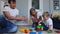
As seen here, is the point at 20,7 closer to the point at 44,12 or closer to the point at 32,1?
the point at 32,1

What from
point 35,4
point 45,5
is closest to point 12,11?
point 35,4

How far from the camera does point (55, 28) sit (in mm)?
2174

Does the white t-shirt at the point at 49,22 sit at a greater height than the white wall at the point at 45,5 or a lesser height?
lesser

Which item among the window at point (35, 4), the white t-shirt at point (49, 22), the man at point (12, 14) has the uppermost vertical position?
the window at point (35, 4)

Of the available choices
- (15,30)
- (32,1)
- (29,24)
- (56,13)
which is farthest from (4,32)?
(56,13)

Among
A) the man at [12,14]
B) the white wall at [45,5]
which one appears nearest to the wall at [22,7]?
the man at [12,14]

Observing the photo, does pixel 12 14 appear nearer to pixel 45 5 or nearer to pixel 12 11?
pixel 12 11

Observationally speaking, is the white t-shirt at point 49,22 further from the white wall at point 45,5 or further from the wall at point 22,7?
the wall at point 22,7

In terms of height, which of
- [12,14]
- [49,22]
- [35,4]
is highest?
[35,4]

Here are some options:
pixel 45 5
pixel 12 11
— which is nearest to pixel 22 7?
pixel 12 11

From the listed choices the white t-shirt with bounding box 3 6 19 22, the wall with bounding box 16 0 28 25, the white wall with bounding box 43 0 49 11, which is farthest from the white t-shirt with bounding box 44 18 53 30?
the white t-shirt with bounding box 3 6 19 22

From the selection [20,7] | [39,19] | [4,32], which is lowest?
[4,32]

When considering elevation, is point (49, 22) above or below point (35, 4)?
below

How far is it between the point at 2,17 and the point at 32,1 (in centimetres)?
38
